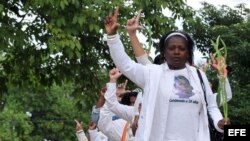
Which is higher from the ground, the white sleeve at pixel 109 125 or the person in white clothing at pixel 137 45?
the person in white clothing at pixel 137 45

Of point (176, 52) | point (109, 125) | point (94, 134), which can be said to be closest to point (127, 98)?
point (109, 125)

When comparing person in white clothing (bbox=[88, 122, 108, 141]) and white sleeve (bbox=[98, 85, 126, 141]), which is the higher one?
white sleeve (bbox=[98, 85, 126, 141])

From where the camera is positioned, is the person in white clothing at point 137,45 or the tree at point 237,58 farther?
the tree at point 237,58

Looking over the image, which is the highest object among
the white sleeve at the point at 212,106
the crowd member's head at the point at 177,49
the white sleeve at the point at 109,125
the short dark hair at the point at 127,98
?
the crowd member's head at the point at 177,49

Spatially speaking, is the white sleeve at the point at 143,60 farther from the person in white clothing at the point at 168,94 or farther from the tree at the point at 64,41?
the tree at the point at 64,41

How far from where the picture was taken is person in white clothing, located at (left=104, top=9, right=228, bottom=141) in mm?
5781

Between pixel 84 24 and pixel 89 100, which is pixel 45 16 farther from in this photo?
pixel 89 100

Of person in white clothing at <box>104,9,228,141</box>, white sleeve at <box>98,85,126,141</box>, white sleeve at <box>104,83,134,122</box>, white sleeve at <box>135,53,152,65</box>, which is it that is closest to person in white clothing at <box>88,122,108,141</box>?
white sleeve at <box>98,85,126,141</box>

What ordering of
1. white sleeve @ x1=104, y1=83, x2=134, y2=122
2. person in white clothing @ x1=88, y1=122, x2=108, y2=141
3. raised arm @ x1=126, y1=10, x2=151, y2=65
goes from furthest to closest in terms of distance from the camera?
person in white clothing @ x1=88, y1=122, x2=108, y2=141, white sleeve @ x1=104, y1=83, x2=134, y2=122, raised arm @ x1=126, y1=10, x2=151, y2=65

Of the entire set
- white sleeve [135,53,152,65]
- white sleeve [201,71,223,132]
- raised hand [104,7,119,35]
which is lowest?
white sleeve [201,71,223,132]

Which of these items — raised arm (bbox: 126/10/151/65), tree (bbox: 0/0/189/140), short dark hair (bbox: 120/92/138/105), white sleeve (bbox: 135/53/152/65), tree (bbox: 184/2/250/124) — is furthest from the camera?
tree (bbox: 184/2/250/124)

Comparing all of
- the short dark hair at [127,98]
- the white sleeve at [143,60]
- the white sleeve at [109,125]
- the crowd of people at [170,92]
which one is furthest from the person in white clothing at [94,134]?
the crowd of people at [170,92]

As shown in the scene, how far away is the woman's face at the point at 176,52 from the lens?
592 centimetres

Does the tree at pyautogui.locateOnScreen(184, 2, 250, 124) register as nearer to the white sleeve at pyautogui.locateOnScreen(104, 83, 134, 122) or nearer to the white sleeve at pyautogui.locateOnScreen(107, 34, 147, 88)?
the white sleeve at pyautogui.locateOnScreen(104, 83, 134, 122)
